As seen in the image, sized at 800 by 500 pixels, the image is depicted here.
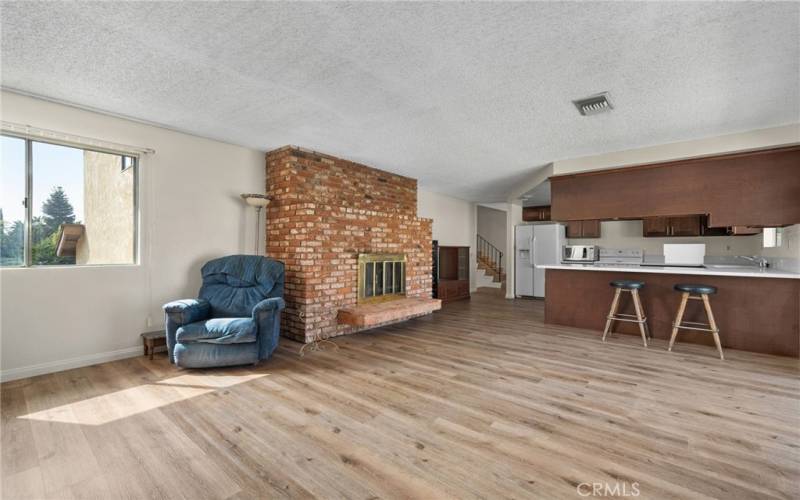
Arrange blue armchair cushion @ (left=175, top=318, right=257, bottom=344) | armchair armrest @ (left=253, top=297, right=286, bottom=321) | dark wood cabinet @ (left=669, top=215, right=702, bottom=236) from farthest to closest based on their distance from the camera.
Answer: dark wood cabinet @ (left=669, top=215, right=702, bottom=236), armchair armrest @ (left=253, top=297, right=286, bottom=321), blue armchair cushion @ (left=175, top=318, right=257, bottom=344)

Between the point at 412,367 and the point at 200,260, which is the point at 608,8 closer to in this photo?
the point at 412,367

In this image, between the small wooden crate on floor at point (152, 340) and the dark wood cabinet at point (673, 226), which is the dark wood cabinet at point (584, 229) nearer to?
the dark wood cabinet at point (673, 226)

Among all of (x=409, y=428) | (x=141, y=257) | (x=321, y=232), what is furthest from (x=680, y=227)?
(x=141, y=257)

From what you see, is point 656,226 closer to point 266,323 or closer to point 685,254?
point 685,254

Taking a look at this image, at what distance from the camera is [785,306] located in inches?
148

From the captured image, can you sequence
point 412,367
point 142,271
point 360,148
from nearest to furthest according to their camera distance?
point 412,367, point 142,271, point 360,148

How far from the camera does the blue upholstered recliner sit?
124 inches

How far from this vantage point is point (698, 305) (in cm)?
423

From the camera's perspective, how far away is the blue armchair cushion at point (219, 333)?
10.3 ft

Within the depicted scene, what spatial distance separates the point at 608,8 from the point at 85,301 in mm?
4788

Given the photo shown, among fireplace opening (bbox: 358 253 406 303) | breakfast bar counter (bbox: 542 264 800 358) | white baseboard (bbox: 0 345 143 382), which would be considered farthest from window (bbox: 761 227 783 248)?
white baseboard (bbox: 0 345 143 382)

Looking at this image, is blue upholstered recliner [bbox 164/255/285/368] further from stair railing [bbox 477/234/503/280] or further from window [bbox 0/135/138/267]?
stair railing [bbox 477/234/503/280]

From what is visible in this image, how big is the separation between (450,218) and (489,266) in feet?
9.55

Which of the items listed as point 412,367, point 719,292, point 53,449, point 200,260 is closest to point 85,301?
point 200,260
